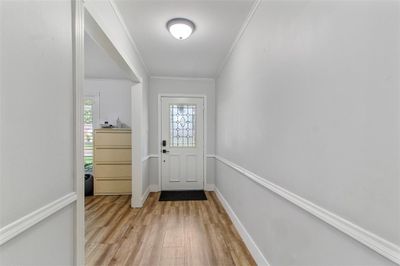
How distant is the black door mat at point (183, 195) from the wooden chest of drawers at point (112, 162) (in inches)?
30.5

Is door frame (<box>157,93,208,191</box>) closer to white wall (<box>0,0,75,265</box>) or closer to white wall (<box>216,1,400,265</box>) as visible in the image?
white wall (<box>216,1,400,265</box>)

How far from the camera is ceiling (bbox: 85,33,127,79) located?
3146 millimetres

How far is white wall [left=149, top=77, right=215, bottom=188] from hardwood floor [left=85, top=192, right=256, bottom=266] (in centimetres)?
103

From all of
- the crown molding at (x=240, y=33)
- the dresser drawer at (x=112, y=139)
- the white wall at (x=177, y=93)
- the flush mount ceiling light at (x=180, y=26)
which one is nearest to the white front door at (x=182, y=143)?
the white wall at (x=177, y=93)

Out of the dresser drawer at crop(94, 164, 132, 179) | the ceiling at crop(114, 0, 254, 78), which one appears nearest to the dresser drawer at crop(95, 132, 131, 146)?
the dresser drawer at crop(94, 164, 132, 179)

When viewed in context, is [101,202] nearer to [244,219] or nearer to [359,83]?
[244,219]

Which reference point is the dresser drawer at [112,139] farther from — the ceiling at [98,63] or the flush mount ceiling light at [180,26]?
the flush mount ceiling light at [180,26]

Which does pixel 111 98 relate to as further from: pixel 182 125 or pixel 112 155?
pixel 182 125

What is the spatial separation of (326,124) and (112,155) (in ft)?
13.4

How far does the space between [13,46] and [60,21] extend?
0.41 m

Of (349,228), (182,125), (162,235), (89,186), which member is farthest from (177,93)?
(349,228)

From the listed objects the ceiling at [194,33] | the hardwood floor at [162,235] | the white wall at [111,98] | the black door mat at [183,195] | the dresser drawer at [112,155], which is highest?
the ceiling at [194,33]

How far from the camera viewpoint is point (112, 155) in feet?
14.3

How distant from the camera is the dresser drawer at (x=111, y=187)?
430cm
